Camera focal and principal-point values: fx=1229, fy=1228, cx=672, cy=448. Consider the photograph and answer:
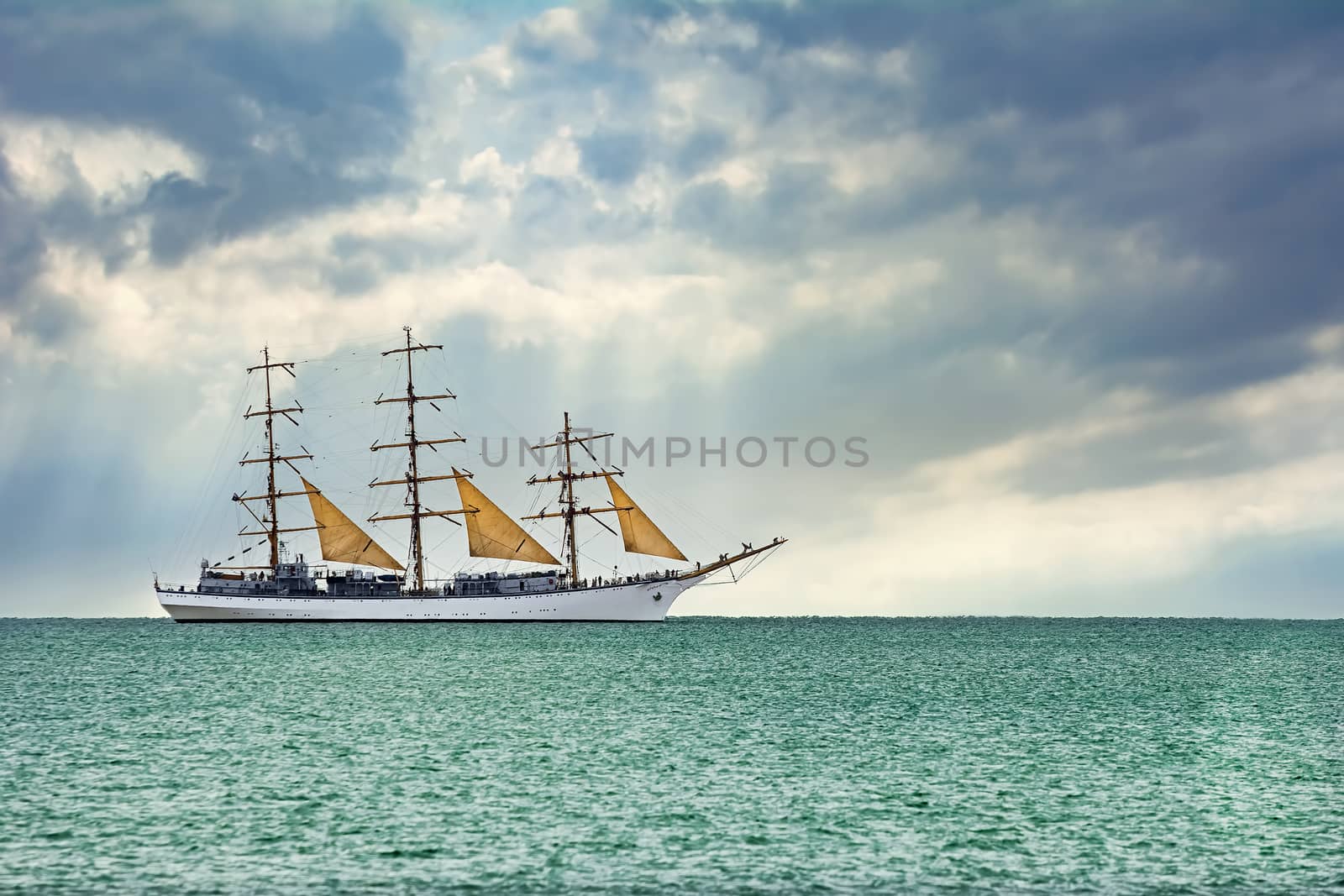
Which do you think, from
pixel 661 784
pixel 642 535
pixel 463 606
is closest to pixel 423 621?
pixel 463 606

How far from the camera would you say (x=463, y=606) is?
133m

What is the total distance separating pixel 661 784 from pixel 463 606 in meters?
105

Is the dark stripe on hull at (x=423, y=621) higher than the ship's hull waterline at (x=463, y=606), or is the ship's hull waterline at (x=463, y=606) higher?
the ship's hull waterline at (x=463, y=606)

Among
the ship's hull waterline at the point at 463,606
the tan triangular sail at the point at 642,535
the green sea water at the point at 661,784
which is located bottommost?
the green sea water at the point at 661,784

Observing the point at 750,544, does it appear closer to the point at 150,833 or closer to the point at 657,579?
the point at 657,579

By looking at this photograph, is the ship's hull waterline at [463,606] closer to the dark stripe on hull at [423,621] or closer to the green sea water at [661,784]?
the dark stripe on hull at [423,621]

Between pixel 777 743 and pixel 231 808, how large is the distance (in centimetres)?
1683

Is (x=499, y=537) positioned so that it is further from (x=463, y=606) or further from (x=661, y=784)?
(x=661, y=784)

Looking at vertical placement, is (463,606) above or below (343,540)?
below

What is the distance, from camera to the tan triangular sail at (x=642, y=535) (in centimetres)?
12781

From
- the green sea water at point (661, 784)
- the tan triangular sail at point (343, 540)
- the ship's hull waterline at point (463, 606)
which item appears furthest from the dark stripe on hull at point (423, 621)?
the green sea water at point (661, 784)

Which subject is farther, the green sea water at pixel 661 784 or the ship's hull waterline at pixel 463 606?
the ship's hull waterline at pixel 463 606

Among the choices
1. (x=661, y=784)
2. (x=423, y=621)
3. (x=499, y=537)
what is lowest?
(x=661, y=784)

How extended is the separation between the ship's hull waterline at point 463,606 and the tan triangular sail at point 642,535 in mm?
5228
